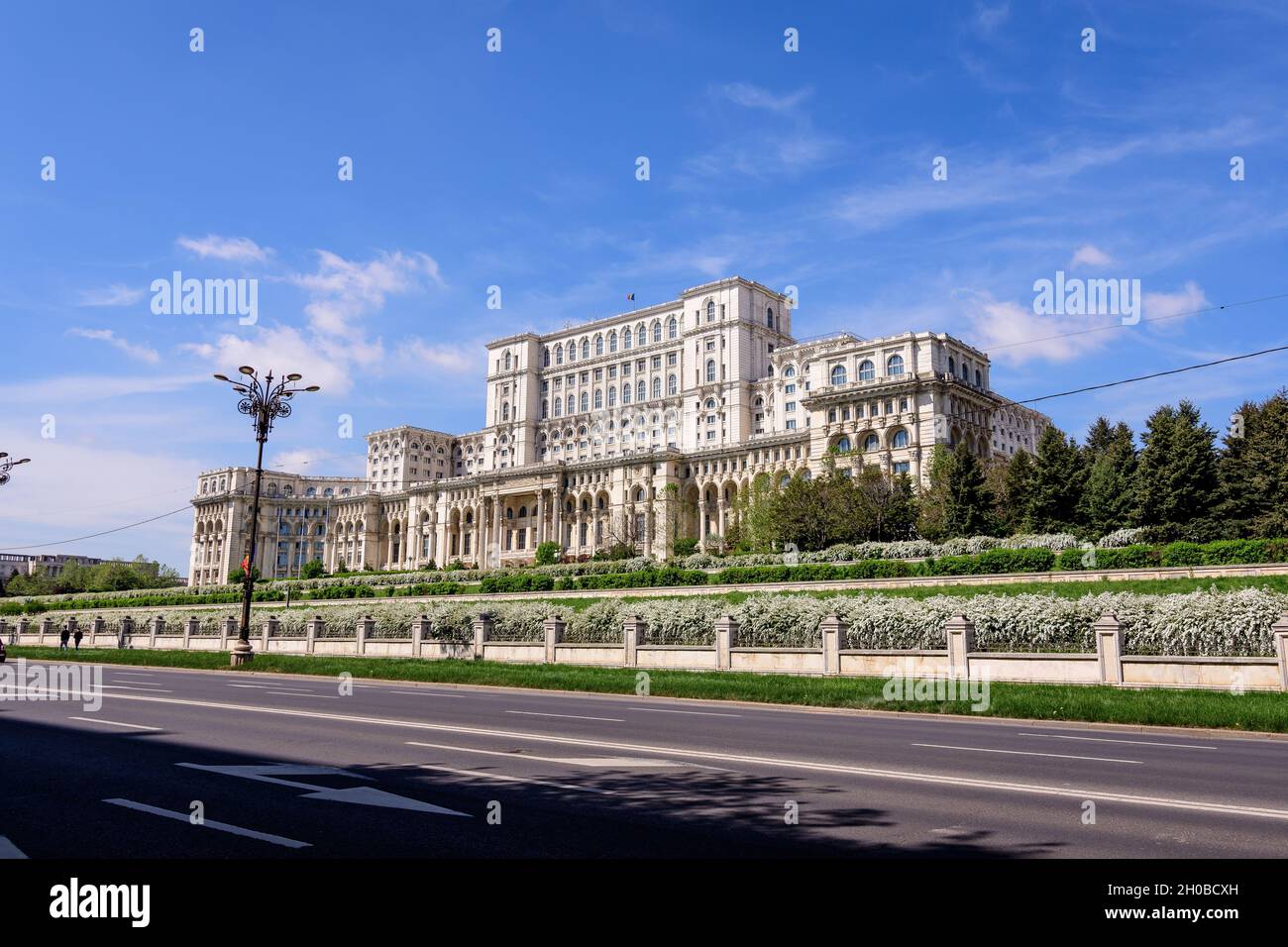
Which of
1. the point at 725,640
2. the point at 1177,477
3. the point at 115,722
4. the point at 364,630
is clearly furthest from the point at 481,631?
the point at 1177,477

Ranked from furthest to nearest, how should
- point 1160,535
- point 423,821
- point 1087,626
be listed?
point 1160,535, point 1087,626, point 423,821

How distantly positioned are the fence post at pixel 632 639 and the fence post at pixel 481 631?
673cm

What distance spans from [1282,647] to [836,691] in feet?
33.8

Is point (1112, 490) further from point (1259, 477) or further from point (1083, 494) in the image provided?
point (1259, 477)

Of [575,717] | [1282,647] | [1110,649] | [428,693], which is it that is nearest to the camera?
[575,717]

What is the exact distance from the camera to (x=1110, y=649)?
75.8 feet

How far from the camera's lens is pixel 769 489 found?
262 feet

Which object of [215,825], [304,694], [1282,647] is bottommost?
[304,694]

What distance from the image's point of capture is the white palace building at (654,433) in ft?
279

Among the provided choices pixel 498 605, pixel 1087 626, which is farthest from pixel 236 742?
pixel 498 605

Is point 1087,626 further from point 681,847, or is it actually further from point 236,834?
point 236,834

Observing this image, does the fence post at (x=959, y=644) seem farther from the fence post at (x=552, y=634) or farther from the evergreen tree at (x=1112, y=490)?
the evergreen tree at (x=1112, y=490)

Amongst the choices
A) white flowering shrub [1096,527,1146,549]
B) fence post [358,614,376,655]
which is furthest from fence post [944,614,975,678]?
white flowering shrub [1096,527,1146,549]

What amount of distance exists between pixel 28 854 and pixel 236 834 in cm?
128
